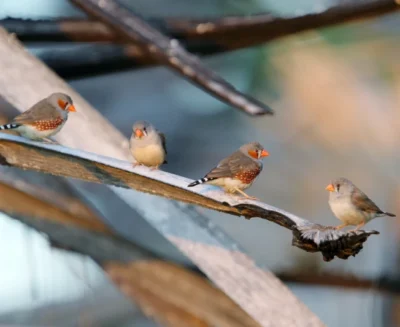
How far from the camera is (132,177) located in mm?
1777

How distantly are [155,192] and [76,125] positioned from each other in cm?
64

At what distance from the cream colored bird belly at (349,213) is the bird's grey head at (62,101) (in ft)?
3.06

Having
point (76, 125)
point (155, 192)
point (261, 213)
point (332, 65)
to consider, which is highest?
point (332, 65)

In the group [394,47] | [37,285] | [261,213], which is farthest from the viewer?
[394,47]

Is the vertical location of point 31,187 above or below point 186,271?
above

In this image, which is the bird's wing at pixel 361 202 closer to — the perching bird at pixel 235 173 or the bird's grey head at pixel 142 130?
the perching bird at pixel 235 173

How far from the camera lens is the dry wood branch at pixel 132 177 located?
150 cm

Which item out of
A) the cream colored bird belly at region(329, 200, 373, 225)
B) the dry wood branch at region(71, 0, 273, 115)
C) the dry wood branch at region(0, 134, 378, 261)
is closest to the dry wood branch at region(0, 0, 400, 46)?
the dry wood branch at region(71, 0, 273, 115)

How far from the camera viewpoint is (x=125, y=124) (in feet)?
14.0

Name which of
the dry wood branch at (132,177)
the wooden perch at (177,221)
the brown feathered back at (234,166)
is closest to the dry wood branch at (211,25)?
the wooden perch at (177,221)

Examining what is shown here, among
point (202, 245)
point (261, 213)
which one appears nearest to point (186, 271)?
point (202, 245)

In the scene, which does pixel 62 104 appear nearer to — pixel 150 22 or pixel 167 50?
pixel 167 50

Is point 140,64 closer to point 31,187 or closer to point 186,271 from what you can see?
point 31,187

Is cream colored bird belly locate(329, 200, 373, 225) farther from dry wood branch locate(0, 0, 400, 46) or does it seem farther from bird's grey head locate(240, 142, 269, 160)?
dry wood branch locate(0, 0, 400, 46)
